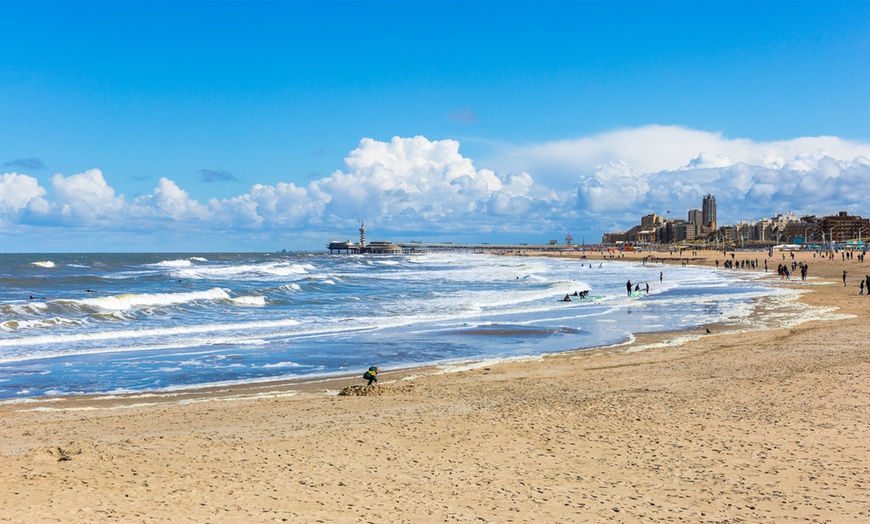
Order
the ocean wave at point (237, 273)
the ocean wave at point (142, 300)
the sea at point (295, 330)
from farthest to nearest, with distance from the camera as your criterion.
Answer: the ocean wave at point (237, 273) → the ocean wave at point (142, 300) → the sea at point (295, 330)

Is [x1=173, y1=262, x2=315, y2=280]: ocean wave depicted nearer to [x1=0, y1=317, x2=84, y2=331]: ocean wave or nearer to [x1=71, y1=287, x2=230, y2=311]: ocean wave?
[x1=71, y1=287, x2=230, y2=311]: ocean wave

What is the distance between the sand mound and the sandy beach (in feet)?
0.74

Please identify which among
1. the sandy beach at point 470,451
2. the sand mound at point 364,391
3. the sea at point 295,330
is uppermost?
the sandy beach at point 470,451

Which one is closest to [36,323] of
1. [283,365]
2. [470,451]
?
[283,365]

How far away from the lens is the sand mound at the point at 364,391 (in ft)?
43.2

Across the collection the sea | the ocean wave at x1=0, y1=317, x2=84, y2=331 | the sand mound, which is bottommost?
the sea

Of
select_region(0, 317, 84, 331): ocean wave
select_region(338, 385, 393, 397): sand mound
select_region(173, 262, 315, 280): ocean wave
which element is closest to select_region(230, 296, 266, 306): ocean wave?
select_region(0, 317, 84, 331): ocean wave

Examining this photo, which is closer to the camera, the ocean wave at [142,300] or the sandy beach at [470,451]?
the sandy beach at [470,451]

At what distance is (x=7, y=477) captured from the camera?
7.76 m

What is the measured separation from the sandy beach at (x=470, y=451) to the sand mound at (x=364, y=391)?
0.22 metres

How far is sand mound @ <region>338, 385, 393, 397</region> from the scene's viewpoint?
1317 centimetres

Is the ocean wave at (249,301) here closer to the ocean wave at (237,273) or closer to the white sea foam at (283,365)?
the white sea foam at (283,365)

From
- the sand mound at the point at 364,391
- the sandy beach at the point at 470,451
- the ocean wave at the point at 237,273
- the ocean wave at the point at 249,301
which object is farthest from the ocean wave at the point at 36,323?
the ocean wave at the point at 237,273

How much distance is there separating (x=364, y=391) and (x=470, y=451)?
485 centimetres
